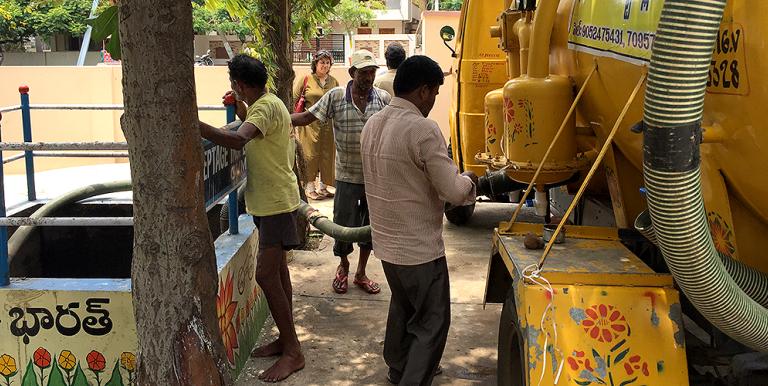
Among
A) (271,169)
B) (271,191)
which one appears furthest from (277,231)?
(271,169)

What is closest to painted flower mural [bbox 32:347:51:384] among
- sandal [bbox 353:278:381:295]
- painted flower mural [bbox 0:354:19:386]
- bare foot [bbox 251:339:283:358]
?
painted flower mural [bbox 0:354:19:386]

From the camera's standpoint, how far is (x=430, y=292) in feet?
11.6

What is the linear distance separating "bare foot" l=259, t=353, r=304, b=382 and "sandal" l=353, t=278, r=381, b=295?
1366 millimetres

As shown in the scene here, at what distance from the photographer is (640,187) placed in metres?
3.11

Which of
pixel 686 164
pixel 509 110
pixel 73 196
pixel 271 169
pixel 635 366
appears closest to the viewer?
pixel 686 164

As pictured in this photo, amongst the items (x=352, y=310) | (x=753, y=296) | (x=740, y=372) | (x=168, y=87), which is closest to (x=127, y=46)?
(x=168, y=87)

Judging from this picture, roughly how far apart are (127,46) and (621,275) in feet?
5.73

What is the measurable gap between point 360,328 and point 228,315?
3.66 ft

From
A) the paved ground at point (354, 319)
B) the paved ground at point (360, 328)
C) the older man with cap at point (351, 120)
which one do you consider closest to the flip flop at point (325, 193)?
the paved ground at point (354, 319)

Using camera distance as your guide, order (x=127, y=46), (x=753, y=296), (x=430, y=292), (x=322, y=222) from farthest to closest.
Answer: (x=322, y=222)
(x=430, y=292)
(x=127, y=46)
(x=753, y=296)

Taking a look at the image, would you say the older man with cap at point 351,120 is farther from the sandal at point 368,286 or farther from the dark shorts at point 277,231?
the dark shorts at point 277,231

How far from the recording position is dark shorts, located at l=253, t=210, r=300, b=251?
3.97 m

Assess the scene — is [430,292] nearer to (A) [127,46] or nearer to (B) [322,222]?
(B) [322,222]

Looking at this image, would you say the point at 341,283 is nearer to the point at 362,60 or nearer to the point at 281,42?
the point at 362,60
